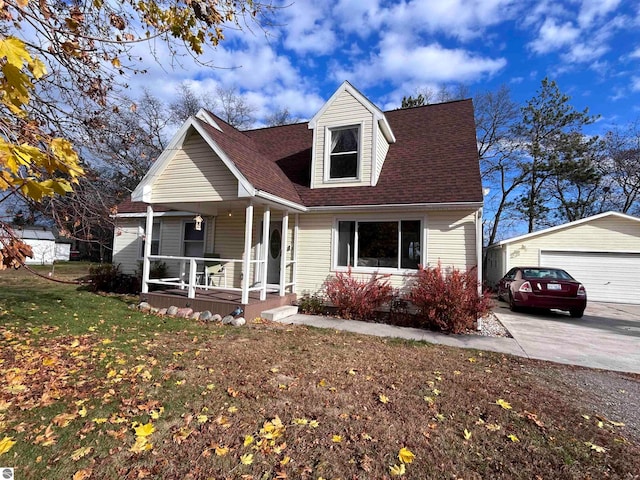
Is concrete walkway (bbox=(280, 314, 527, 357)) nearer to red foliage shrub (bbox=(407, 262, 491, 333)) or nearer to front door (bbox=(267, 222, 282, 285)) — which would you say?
red foliage shrub (bbox=(407, 262, 491, 333))

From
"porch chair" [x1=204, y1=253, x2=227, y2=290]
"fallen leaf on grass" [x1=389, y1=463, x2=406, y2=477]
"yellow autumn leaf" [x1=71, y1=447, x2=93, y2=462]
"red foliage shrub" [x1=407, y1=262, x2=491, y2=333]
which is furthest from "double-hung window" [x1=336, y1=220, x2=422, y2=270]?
"yellow autumn leaf" [x1=71, y1=447, x2=93, y2=462]

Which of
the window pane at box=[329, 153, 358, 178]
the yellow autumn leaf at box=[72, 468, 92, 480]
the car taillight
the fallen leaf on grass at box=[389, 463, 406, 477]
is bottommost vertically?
the fallen leaf on grass at box=[389, 463, 406, 477]

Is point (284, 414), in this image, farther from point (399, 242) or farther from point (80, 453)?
point (399, 242)

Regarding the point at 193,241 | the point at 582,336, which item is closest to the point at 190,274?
→ the point at 193,241

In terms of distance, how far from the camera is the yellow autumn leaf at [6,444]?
271 centimetres

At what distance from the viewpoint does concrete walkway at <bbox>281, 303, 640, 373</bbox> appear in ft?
20.1

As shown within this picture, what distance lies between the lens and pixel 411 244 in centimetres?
934

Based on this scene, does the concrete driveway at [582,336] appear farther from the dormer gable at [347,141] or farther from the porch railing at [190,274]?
the porch railing at [190,274]

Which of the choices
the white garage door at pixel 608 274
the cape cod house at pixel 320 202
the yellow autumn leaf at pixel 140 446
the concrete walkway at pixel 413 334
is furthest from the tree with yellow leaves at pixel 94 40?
the white garage door at pixel 608 274

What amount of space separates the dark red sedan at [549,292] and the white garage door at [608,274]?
18.8 ft

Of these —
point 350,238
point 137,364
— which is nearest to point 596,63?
point 350,238

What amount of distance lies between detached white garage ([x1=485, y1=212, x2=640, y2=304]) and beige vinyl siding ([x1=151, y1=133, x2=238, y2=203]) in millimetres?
15285

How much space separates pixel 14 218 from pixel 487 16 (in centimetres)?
1314

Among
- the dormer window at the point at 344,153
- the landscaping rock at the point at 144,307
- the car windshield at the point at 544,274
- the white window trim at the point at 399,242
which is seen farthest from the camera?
the car windshield at the point at 544,274
